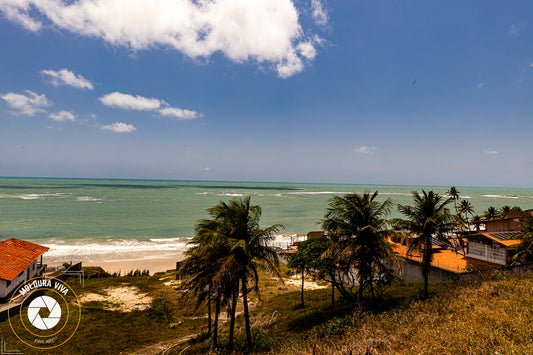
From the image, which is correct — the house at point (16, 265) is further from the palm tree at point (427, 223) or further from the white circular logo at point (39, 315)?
the palm tree at point (427, 223)

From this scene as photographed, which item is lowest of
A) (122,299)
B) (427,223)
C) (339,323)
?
(122,299)

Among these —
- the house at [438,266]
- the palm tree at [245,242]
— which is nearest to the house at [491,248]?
the house at [438,266]

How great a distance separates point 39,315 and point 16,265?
7.69 metres

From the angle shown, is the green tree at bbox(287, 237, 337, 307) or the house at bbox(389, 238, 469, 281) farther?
the house at bbox(389, 238, 469, 281)

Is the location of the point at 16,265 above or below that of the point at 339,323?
below

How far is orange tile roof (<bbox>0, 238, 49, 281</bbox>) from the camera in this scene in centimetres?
2324

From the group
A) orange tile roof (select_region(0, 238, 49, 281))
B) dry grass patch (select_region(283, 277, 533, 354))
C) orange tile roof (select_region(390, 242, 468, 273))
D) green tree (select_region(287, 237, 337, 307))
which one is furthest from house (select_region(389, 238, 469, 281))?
orange tile roof (select_region(0, 238, 49, 281))

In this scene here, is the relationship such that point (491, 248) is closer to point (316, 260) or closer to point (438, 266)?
point (438, 266)

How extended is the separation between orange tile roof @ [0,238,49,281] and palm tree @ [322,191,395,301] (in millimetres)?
28447

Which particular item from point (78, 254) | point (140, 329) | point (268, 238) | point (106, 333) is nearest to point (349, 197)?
point (268, 238)

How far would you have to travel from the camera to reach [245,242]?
1332 centimetres

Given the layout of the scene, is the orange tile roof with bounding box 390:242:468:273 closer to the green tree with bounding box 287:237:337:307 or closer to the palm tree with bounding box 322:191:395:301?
the green tree with bounding box 287:237:337:307

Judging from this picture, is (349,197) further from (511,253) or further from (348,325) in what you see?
(511,253)

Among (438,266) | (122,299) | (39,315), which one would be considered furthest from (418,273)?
(39,315)
